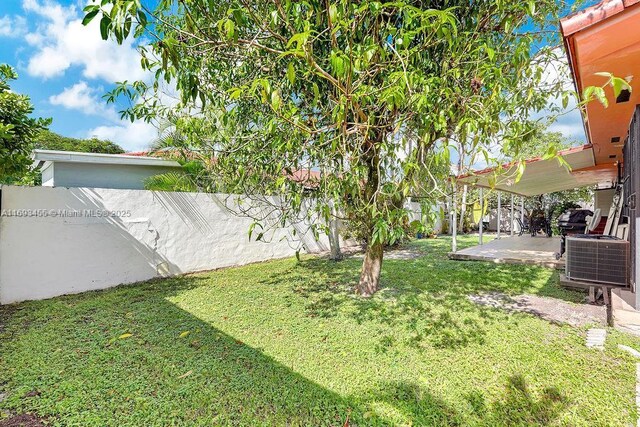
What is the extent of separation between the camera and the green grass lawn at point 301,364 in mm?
2717

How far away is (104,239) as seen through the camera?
6629mm

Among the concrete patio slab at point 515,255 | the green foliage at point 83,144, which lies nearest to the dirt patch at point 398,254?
the concrete patio slab at point 515,255

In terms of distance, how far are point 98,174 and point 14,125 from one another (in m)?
5.80

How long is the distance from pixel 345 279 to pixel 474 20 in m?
5.63

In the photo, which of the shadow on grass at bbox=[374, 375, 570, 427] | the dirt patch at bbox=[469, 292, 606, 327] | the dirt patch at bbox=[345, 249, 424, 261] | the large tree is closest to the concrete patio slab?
the dirt patch at bbox=[345, 249, 424, 261]

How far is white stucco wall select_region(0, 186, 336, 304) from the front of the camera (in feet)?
18.4

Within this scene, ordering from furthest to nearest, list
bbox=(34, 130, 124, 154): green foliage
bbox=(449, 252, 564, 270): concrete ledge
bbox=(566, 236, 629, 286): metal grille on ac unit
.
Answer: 1. bbox=(34, 130, 124, 154): green foliage
2. bbox=(449, 252, 564, 270): concrete ledge
3. bbox=(566, 236, 629, 286): metal grille on ac unit

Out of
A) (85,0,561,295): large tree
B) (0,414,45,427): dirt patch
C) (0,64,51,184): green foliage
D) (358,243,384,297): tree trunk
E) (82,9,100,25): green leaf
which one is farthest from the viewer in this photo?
(358,243,384,297): tree trunk

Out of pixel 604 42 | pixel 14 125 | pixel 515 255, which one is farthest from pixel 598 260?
pixel 14 125

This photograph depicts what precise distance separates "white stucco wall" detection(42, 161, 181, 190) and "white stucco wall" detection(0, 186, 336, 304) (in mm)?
3712

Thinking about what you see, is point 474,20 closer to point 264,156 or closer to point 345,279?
point 264,156

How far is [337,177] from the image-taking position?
14.1ft

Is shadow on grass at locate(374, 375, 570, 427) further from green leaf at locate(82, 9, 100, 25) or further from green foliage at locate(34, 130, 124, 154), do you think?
green foliage at locate(34, 130, 124, 154)

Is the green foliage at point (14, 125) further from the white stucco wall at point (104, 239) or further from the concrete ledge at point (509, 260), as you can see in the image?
the concrete ledge at point (509, 260)
